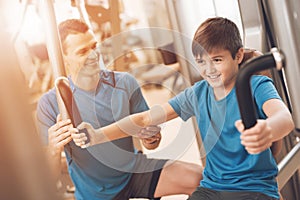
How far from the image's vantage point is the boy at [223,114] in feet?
2.84

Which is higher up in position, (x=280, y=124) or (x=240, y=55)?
(x=240, y=55)

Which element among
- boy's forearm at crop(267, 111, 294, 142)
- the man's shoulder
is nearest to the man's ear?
boy's forearm at crop(267, 111, 294, 142)

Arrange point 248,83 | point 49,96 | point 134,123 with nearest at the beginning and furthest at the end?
1. point 248,83
2. point 49,96
3. point 134,123

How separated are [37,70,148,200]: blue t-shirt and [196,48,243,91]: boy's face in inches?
5.8

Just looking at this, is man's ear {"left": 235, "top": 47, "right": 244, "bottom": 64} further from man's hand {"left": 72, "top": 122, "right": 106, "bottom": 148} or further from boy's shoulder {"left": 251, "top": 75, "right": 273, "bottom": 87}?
man's hand {"left": 72, "top": 122, "right": 106, "bottom": 148}

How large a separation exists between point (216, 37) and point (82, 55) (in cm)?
27

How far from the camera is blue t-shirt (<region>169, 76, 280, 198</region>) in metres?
0.89

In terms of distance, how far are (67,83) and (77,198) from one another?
207mm

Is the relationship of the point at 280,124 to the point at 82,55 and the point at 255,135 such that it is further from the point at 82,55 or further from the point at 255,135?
the point at 82,55

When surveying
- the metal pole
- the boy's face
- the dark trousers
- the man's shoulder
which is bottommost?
the dark trousers

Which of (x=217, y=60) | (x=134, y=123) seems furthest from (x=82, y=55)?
(x=217, y=60)

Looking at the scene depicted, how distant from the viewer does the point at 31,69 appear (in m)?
0.67

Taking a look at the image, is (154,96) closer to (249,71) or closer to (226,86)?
(226,86)

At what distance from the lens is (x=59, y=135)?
76 cm
